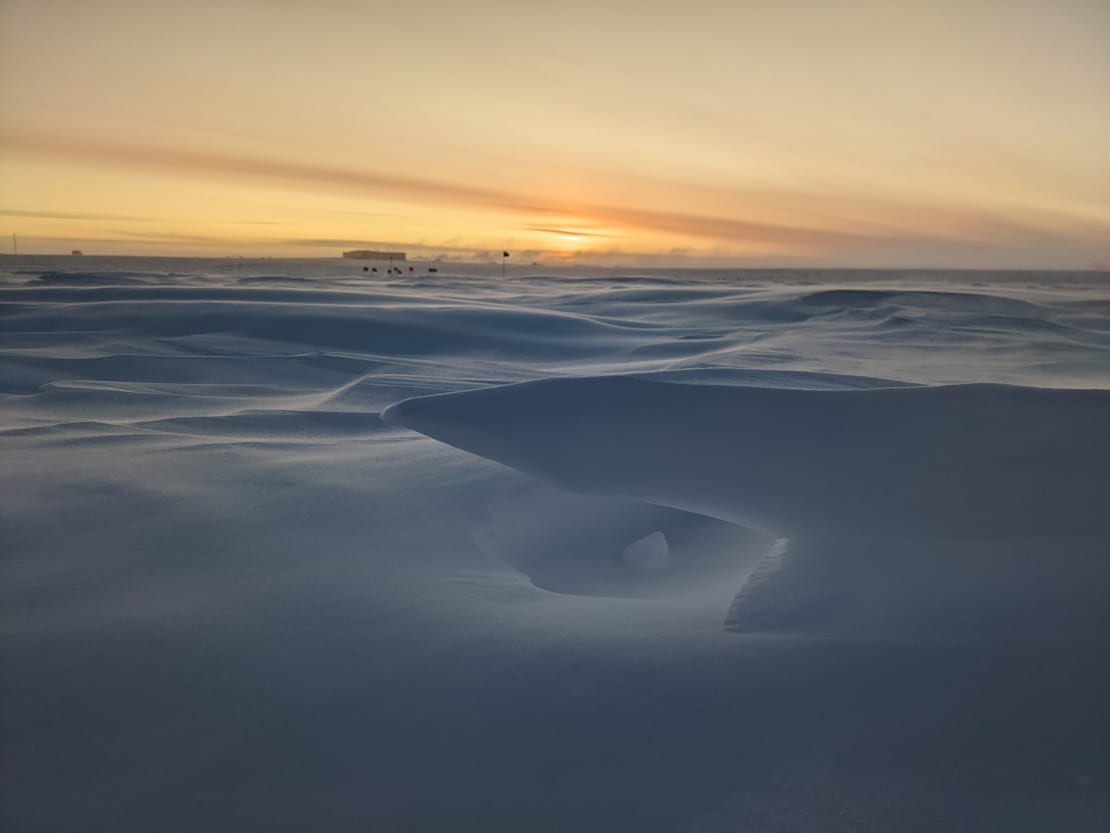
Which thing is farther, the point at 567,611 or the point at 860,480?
the point at 860,480

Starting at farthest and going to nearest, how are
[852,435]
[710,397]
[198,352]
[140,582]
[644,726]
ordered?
[198,352] < [710,397] < [852,435] < [140,582] < [644,726]

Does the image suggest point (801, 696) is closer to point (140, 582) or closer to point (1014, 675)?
point (1014, 675)

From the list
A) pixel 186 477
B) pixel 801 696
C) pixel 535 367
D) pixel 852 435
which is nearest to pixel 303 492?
pixel 186 477

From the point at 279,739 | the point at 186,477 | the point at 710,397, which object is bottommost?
the point at 279,739

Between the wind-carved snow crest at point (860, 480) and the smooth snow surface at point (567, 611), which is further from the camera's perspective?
the wind-carved snow crest at point (860, 480)

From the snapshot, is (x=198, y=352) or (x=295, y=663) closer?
(x=295, y=663)

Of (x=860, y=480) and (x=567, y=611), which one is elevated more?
(x=860, y=480)

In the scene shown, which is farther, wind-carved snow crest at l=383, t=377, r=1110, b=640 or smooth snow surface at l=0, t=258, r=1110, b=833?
wind-carved snow crest at l=383, t=377, r=1110, b=640

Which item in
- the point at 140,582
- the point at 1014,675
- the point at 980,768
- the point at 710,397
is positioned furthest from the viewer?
the point at 710,397
